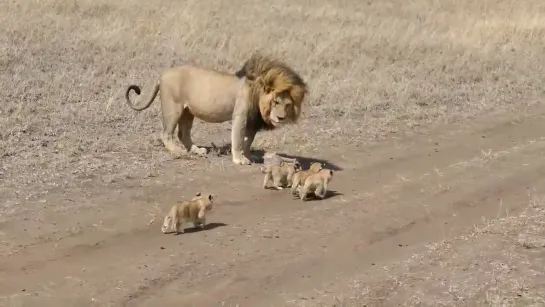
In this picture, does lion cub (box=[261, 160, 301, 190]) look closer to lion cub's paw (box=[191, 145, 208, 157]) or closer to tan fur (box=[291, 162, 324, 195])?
tan fur (box=[291, 162, 324, 195])

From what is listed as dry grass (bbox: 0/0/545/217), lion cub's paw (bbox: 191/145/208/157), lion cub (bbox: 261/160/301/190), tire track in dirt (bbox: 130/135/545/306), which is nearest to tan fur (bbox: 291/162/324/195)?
lion cub (bbox: 261/160/301/190)

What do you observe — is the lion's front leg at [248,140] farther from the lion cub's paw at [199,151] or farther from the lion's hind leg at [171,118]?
the lion's hind leg at [171,118]

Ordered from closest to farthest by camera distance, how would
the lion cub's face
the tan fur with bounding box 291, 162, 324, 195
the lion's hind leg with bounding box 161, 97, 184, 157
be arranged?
1. the tan fur with bounding box 291, 162, 324, 195
2. the lion cub's face
3. the lion's hind leg with bounding box 161, 97, 184, 157

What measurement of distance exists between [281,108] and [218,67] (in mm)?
6556

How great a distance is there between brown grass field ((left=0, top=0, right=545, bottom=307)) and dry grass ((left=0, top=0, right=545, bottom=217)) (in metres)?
0.05

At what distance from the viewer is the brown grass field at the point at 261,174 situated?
626cm

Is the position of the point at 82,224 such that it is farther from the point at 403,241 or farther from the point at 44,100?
the point at 44,100

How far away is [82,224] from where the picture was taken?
7492mm

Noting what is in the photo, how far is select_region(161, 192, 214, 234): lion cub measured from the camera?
7.22m

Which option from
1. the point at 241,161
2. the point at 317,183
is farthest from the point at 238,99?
the point at 317,183

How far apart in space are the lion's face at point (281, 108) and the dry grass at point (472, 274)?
9.14 ft

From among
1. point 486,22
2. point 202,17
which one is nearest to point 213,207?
point 202,17

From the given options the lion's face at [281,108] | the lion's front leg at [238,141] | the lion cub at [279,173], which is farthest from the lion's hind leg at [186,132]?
the lion cub at [279,173]

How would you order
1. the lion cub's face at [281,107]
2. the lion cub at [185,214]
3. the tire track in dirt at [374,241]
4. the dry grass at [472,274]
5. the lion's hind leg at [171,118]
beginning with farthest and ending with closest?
the lion's hind leg at [171,118] < the lion cub's face at [281,107] < the lion cub at [185,214] < the tire track in dirt at [374,241] < the dry grass at [472,274]
